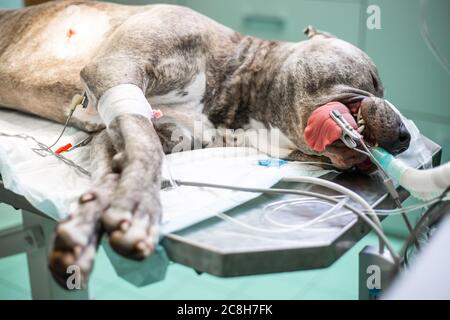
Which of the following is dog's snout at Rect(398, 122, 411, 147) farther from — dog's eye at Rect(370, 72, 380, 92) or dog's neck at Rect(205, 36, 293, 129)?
dog's neck at Rect(205, 36, 293, 129)

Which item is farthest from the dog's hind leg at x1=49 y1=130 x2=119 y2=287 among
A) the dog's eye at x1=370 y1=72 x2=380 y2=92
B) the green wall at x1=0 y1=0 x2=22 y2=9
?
the green wall at x1=0 y1=0 x2=22 y2=9

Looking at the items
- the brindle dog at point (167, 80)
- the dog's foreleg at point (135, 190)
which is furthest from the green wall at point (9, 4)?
the dog's foreleg at point (135, 190)

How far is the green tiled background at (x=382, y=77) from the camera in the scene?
8.10 feet

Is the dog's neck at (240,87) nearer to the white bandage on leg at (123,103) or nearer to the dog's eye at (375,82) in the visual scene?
the dog's eye at (375,82)

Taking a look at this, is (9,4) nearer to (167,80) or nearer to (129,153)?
(167,80)

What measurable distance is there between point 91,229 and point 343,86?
2.93 feet

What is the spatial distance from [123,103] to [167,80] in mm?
311

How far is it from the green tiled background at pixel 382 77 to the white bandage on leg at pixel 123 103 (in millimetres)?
1254

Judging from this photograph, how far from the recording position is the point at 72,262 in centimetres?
97

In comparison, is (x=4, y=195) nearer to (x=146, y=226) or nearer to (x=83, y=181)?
(x=83, y=181)

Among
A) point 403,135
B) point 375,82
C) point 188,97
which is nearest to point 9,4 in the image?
point 188,97

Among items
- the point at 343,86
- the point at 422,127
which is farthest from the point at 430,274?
the point at 422,127

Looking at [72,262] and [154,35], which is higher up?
[154,35]

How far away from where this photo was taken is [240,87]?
1863 millimetres
